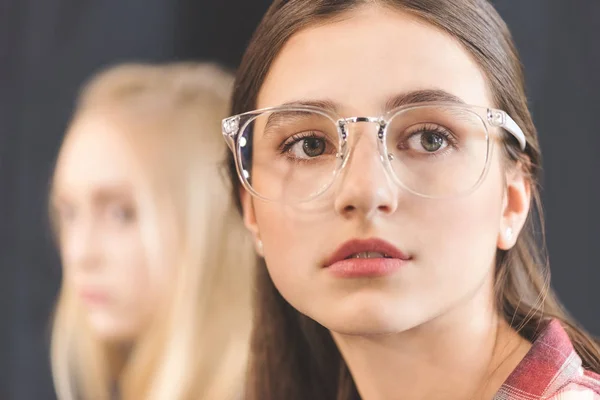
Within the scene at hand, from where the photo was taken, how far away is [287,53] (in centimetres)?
123

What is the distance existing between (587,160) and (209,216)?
0.84 metres

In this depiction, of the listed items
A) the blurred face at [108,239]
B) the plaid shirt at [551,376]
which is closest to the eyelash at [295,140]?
the plaid shirt at [551,376]

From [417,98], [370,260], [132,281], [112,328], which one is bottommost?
[112,328]

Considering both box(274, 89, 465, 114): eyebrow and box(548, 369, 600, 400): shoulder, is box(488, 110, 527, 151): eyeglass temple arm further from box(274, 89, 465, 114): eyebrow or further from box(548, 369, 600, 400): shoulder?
box(548, 369, 600, 400): shoulder

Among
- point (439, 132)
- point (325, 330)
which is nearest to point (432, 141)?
point (439, 132)

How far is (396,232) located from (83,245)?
3.24ft

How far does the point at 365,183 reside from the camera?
1089 mm

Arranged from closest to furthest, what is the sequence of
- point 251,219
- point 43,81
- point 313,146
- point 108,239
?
point 313,146 < point 251,219 < point 108,239 < point 43,81

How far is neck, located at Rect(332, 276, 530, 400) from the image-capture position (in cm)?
121

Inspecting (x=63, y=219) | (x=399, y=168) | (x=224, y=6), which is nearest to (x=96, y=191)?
(x=63, y=219)

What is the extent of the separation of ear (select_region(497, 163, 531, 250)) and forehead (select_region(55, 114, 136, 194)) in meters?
0.94

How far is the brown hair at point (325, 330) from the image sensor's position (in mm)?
1205

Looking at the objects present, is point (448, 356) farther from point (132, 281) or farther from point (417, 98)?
point (132, 281)

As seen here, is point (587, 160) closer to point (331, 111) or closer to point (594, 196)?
point (594, 196)
